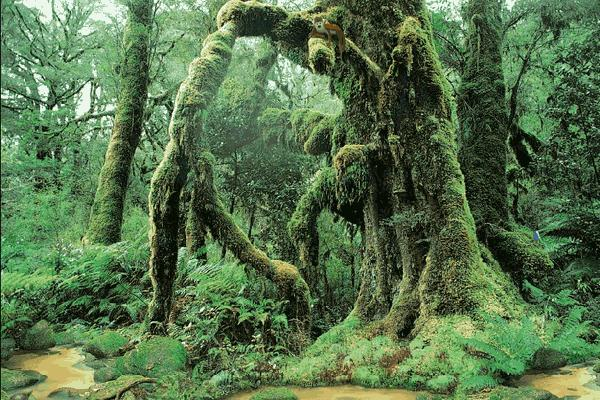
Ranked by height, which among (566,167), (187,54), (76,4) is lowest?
(566,167)

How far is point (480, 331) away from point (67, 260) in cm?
668

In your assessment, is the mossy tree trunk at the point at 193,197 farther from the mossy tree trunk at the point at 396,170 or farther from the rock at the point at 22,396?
the rock at the point at 22,396

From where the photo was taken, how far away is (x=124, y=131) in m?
11.7

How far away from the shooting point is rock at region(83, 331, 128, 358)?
584 cm

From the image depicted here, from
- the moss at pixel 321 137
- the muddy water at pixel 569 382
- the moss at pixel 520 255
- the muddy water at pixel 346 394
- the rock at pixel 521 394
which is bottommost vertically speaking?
the muddy water at pixel 346 394

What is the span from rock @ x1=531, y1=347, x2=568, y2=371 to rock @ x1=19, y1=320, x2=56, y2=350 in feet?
19.0

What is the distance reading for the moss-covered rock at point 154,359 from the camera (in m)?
5.08

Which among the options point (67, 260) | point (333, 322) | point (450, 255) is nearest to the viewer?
point (450, 255)

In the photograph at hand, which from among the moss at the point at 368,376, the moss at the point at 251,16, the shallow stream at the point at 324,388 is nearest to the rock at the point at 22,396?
the shallow stream at the point at 324,388

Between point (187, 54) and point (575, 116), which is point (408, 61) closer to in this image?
point (575, 116)

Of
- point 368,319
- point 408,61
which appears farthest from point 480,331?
point 408,61

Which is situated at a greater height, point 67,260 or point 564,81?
point 564,81

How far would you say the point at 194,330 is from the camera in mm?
6590

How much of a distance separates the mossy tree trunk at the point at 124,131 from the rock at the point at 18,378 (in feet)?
22.6
